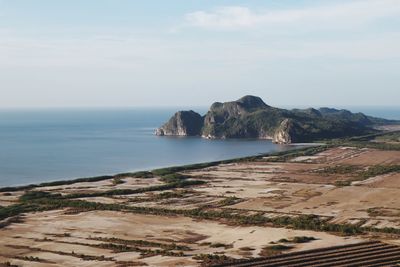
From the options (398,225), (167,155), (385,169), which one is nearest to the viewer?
(398,225)

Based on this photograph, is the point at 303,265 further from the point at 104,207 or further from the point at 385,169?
the point at 385,169

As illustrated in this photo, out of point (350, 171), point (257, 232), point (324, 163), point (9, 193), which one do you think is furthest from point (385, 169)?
point (9, 193)

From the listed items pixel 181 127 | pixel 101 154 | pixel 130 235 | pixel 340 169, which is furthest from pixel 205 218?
pixel 181 127

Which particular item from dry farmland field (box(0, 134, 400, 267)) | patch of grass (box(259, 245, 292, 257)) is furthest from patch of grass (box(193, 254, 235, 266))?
patch of grass (box(259, 245, 292, 257))

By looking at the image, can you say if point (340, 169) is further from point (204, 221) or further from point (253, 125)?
point (253, 125)

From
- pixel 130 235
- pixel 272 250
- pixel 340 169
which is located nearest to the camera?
pixel 272 250

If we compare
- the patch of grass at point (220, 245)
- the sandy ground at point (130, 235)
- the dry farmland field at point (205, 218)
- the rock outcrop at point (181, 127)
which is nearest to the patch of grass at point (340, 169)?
the dry farmland field at point (205, 218)

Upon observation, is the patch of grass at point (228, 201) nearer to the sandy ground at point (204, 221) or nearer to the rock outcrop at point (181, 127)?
the sandy ground at point (204, 221)

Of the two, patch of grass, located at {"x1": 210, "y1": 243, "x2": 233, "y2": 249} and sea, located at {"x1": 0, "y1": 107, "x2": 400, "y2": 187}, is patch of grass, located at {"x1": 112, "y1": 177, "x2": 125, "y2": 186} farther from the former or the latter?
patch of grass, located at {"x1": 210, "y1": 243, "x2": 233, "y2": 249}
